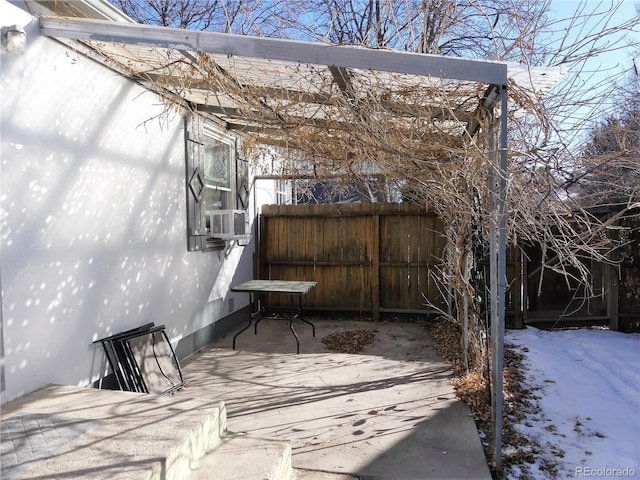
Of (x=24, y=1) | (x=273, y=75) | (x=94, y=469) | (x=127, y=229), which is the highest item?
(x=24, y=1)

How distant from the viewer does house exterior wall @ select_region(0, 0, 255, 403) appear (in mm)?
2762

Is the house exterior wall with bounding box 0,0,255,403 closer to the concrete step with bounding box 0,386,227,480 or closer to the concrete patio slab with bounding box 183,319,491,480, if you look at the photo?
the concrete step with bounding box 0,386,227,480

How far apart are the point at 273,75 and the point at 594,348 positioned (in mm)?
4816

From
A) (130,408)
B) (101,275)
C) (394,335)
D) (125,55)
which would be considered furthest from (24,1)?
(394,335)

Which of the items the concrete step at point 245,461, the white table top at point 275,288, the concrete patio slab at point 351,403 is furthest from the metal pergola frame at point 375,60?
the white table top at point 275,288

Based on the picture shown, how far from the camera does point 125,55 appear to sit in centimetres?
354

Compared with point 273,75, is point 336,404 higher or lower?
lower

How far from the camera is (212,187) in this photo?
582 cm

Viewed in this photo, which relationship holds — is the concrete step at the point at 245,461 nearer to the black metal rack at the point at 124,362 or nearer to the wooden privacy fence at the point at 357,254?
the black metal rack at the point at 124,362

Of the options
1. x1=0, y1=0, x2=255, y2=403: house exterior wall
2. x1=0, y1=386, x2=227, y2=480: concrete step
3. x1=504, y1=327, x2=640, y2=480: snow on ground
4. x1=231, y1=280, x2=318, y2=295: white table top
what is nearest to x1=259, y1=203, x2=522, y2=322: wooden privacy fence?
x1=231, y1=280, x2=318, y2=295: white table top

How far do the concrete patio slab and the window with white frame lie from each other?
4.88 ft

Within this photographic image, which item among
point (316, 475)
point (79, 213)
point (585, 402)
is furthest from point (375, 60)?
point (585, 402)

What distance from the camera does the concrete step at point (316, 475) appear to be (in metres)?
2.64

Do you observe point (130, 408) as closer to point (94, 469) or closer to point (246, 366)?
point (94, 469)
